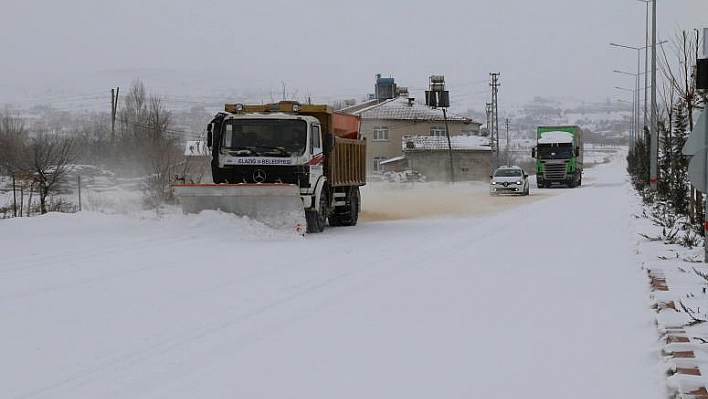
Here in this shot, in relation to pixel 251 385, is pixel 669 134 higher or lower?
higher

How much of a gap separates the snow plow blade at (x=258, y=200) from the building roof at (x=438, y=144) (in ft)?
196

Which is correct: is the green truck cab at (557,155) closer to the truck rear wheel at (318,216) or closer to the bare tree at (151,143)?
the bare tree at (151,143)

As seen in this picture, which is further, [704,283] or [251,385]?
[704,283]

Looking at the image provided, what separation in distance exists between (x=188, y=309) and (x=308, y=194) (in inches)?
343

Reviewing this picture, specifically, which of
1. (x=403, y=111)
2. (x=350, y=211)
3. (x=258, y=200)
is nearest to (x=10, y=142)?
(x=350, y=211)

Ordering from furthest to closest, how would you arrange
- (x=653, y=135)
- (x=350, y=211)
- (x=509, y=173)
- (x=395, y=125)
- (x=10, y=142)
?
(x=395, y=125)
(x=509, y=173)
(x=10, y=142)
(x=653, y=135)
(x=350, y=211)

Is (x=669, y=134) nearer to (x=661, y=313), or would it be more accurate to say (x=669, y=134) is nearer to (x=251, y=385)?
(x=661, y=313)

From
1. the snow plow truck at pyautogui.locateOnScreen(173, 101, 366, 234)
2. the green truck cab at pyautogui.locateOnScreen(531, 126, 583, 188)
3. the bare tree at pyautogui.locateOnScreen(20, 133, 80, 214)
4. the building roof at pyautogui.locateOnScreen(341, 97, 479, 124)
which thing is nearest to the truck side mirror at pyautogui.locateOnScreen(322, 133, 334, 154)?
the snow plow truck at pyautogui.locateOnScreen(173, 101, 366, 234)

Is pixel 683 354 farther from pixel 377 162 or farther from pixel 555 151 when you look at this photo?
pixel 377 162

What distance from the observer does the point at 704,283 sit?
9609 millimetres

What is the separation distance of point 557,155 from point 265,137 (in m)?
35.8

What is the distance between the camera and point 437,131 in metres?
85.1

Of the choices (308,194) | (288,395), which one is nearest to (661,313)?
(288,395)

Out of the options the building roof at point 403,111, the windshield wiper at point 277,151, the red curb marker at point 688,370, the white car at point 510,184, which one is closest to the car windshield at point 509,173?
the white car at point 510,184
